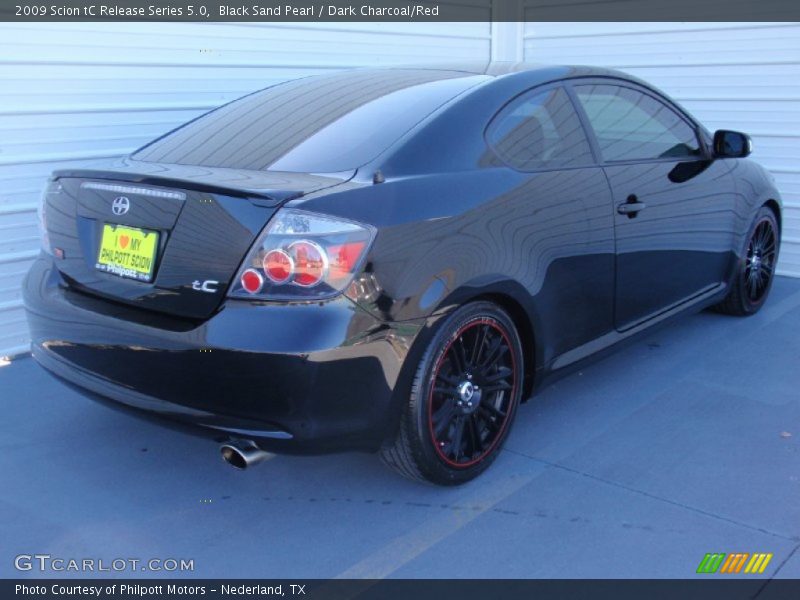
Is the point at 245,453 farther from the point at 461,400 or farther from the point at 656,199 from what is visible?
the point at 656,199

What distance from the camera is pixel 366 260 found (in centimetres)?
272

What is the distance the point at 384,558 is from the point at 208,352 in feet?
2.99

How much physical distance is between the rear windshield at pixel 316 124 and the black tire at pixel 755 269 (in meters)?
2.40

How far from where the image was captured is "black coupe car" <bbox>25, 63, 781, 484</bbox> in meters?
2.68

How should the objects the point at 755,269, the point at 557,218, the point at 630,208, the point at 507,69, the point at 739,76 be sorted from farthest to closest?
the point at 739,76 → the point at 755,269 → the point at 630,208 → the point at 507,69 → the point at 557,218

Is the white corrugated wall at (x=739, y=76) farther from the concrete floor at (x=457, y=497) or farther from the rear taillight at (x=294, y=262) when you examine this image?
the rear taillight at (x=294, y=262)

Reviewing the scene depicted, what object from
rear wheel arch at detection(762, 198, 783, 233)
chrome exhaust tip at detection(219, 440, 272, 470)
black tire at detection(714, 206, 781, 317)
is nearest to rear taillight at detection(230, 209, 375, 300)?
chrome exhaust tip at detection(219, 440, 272, 470)

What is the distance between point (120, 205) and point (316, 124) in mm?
838

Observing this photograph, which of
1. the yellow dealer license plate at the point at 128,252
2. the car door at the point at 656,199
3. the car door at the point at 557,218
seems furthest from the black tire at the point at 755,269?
the yellow dealer license plate at the point at 128,252

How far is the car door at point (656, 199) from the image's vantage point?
391 centimetres
